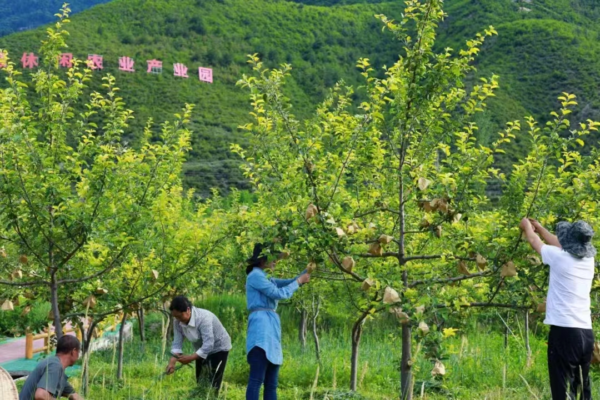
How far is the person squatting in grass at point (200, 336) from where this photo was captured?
585 centimetres

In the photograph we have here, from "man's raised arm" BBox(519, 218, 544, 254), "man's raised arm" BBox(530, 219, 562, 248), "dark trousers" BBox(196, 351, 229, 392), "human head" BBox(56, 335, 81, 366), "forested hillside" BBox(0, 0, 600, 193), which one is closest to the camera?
"man's raised arm" BBox(519, 218, 544, 254)

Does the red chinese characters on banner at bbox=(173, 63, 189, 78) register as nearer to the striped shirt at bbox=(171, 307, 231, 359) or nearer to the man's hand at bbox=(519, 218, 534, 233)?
the striped shirt at bbox=(171, 307, 231, 359)

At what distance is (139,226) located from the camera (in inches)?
213

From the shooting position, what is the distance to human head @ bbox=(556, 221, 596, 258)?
13.2 ft

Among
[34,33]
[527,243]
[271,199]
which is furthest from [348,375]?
[34,33]

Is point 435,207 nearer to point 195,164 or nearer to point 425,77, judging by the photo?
point 425,77

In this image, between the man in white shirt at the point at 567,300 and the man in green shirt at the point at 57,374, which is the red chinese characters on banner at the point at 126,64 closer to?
the man in green shirt at the point at 57,374

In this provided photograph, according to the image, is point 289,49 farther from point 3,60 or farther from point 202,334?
point 3,60

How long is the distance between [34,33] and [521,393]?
53400 millimetres

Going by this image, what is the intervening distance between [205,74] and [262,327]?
47115 mm

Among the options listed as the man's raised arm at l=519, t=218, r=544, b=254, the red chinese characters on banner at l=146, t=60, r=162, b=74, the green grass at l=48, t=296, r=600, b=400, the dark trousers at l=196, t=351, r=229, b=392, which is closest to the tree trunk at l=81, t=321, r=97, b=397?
the green grass at l=48, t=296, r=600, b=400

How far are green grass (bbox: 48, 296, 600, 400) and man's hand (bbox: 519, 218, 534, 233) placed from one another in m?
0.98

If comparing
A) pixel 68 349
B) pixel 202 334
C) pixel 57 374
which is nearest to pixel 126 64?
pixel 202 334

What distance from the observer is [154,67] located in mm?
49406
